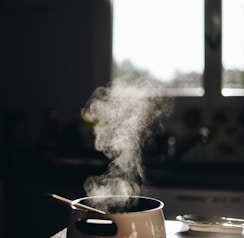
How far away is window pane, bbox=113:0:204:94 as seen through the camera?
2912 millimetres

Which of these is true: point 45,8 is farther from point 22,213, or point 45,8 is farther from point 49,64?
point 22,213

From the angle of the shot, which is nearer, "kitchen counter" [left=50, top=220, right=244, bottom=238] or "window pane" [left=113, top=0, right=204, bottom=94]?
"kitchen counter" [left=50, top=220, right=244, bottom=238]

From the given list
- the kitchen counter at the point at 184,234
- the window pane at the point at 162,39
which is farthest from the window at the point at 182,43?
the kitchen counter at the point at 184,234

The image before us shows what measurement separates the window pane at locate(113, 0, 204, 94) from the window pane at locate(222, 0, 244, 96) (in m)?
0.15

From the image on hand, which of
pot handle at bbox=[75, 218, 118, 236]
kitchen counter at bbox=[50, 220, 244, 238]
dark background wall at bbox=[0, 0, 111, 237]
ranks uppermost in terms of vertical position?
dark background wall at bbox=[0, 0, 111, 237]

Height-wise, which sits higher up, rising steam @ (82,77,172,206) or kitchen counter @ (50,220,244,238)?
rising steam @ (82,77,172,206)

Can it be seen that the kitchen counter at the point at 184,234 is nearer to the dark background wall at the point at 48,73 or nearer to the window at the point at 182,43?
the dark background wall at the point at 48,73

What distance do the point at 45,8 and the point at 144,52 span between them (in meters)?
0.75

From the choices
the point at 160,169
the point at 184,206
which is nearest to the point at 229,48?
the point at 160,169

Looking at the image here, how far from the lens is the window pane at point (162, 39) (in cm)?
291

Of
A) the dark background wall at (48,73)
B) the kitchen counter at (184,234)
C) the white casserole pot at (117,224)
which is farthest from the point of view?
the dark background wall at (48,73)

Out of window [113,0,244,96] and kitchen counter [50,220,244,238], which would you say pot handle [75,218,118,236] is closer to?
kitchen counter [50,220,244,238]

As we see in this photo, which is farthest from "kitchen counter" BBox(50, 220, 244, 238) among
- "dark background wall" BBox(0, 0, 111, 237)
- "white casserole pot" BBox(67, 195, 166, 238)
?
"dark background wall" BBox(0, 0, 111, 237)

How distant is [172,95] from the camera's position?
9.56 feet
